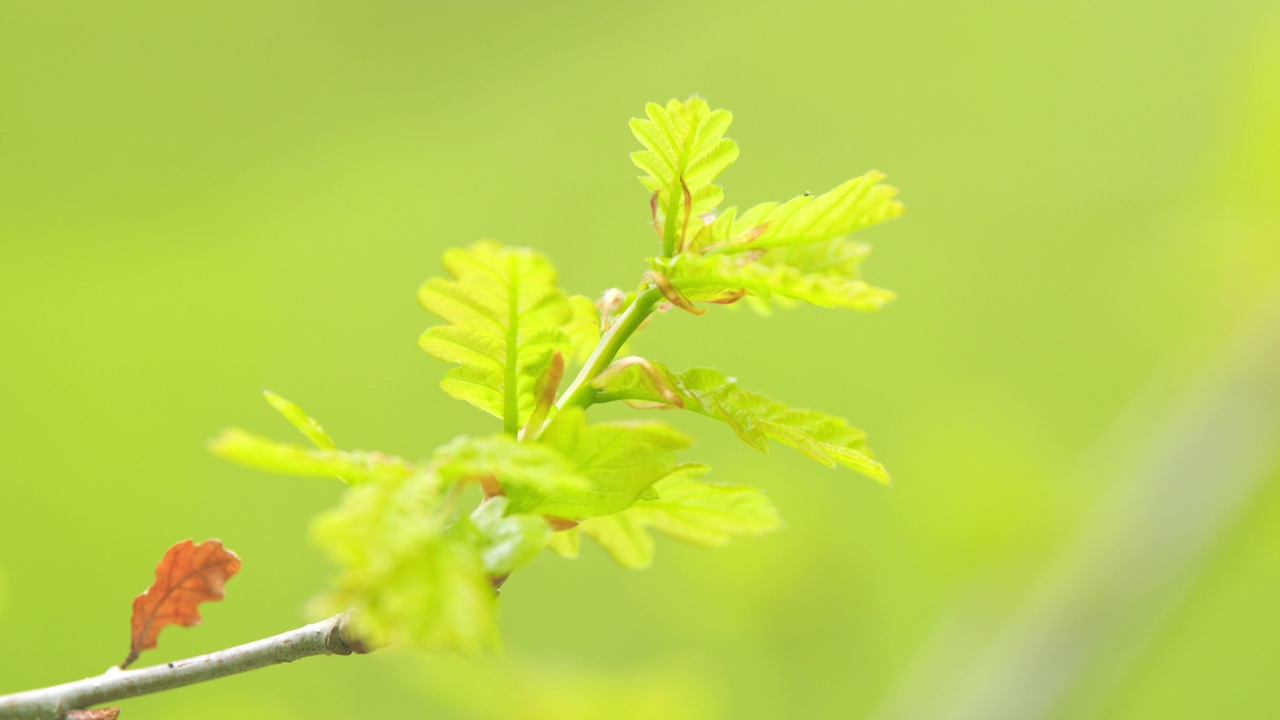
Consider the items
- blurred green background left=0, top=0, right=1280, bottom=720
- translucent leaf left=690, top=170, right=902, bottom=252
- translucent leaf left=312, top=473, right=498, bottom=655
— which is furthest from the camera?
blurred green background left=0, top=0, right=1280, bottom=720

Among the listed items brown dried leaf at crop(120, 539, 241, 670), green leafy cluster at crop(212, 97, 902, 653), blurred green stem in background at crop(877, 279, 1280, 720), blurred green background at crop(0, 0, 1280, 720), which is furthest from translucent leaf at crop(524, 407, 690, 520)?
blurred green background at crop(0, 0, 1280, 720)

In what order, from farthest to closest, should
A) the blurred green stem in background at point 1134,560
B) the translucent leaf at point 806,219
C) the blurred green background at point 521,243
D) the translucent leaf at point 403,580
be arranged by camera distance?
the blurred green background at point 521,243 → the blurred green stem in background at point 1134,560 → the translucent leaf at point 806,219 → the translucent leaf at point 403,580

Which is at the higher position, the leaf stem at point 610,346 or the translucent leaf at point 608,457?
the leaf stem at point 610,346

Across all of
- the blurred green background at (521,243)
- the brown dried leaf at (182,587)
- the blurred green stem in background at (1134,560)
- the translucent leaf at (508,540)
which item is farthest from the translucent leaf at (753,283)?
the blurred green background at (521,243)

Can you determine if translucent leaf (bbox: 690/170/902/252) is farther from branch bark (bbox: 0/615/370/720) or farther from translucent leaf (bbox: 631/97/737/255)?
branch bark (bbox: 0/615/370/720)

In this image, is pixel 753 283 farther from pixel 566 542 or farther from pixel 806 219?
pixel 566 542

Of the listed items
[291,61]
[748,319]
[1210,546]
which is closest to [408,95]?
[291,61]

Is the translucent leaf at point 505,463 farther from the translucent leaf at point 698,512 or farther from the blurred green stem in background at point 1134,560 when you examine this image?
the blurred green stem in background at point 1134,560

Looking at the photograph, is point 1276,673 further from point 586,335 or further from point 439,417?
point 586,335

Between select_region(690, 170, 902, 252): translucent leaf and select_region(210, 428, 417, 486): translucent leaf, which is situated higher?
select_region(690, 170, 902, 252): translucent leaf
